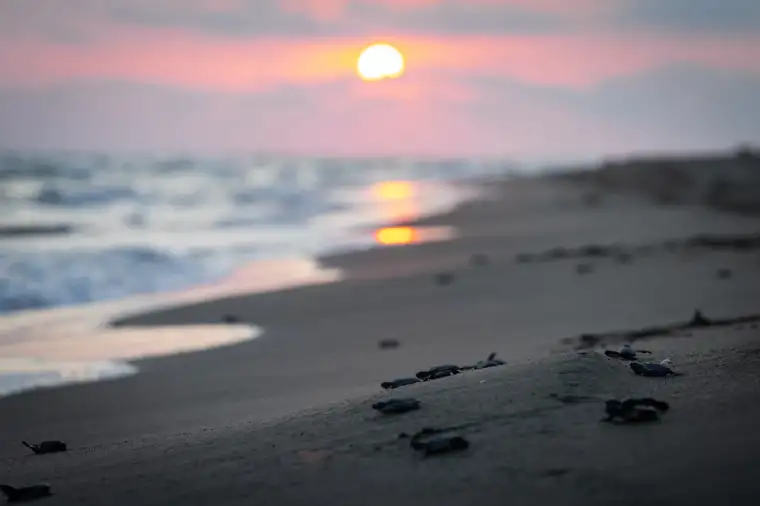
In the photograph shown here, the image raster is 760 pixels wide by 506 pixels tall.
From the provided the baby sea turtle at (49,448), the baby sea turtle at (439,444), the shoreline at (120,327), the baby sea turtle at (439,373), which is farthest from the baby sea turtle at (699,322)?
the baby sea turtle at (49,448)

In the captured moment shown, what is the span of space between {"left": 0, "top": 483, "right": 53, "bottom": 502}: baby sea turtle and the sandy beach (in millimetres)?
67

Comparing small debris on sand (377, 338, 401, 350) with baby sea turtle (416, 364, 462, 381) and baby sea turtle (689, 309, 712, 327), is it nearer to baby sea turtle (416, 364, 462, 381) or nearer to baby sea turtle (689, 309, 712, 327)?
baby sea turtle (689, 309, 712, 327)

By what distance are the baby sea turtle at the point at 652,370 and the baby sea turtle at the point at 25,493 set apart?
311cm

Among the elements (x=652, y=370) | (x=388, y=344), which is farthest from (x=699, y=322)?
(x=652, y=370)

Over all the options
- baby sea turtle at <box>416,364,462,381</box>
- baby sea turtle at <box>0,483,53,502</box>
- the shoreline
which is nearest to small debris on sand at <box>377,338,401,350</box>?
the shoreline

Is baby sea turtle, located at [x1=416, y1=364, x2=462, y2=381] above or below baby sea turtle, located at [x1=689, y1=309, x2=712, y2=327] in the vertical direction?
below

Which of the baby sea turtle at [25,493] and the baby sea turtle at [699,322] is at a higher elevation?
the baby sea turtle at [699,322]

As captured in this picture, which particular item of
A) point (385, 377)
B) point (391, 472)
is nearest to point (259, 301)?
point (385, 377)

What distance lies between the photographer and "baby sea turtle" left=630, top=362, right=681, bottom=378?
16.4ft

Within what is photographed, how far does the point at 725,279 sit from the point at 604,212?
16.3 meters

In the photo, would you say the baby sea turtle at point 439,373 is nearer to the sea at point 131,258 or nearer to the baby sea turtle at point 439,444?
the baby sea turtle at point 439,444

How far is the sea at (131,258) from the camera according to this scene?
909 centimetres

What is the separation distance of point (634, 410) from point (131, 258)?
1281 cm

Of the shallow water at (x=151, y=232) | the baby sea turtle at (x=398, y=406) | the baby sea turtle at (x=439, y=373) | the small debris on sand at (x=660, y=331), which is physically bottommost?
the baby sea turtle at (x=398, y=406)
